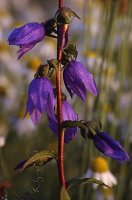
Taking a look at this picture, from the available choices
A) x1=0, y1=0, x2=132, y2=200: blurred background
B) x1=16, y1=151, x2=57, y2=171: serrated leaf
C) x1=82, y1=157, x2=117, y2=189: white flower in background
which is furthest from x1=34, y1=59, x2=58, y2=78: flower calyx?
x1=82, y1=157, x2=117, y2=189: white flower in background

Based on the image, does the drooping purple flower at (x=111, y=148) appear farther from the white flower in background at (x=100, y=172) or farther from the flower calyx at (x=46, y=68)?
the white flower in background at (x=100, y=172)

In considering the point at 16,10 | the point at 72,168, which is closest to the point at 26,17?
the point at 16,10

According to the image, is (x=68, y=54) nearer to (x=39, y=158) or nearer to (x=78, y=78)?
(x=78, y=78)

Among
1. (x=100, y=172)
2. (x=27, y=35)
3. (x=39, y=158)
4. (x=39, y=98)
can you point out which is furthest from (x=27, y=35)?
(x=100, y=172)

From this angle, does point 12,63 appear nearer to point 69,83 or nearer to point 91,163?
point 91,163

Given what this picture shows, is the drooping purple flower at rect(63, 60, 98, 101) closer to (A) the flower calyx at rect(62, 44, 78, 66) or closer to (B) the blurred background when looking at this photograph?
(A) the flower calyx at rect(62, 44, 78, 66)

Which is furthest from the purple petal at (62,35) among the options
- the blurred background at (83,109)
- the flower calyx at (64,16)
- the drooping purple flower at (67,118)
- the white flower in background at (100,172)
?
the white flower in background at (100,172)

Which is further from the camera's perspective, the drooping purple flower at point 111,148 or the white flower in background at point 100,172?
the white flower in background at point 100,172
